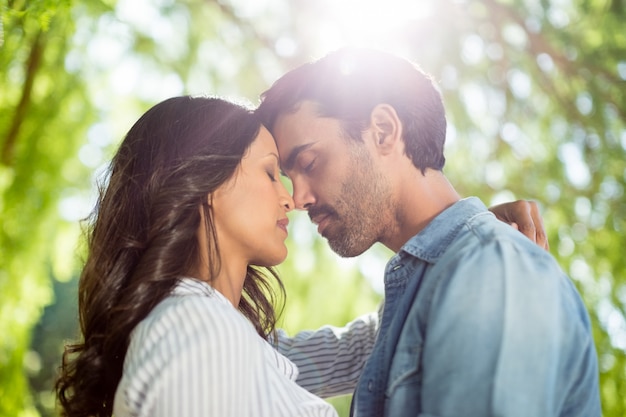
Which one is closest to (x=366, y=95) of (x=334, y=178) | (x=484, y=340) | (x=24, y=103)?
(x=334, y=178)

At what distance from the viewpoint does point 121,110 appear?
3.06m

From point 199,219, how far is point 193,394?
1.60 ft

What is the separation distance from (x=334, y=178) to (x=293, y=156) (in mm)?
130

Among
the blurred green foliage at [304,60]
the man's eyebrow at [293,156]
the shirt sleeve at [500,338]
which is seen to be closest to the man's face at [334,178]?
the man's eyebrow at [293,156]

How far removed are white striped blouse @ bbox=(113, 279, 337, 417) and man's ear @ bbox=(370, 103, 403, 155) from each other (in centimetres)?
81

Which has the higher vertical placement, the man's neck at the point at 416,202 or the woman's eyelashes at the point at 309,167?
the woman's eyelashes at the point at 309,167

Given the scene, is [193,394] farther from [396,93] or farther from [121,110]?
[121,110]

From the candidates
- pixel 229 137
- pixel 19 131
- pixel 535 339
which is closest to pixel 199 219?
pixel 229 137

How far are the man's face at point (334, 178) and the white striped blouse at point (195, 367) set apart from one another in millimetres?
673

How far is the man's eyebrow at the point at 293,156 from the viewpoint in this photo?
1947 mm

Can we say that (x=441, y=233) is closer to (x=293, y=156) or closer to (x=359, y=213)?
(x=359, y=213)

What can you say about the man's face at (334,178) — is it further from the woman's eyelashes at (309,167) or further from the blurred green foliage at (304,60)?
the blurred green foliage at (304,60)

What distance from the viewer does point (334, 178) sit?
6.47ft

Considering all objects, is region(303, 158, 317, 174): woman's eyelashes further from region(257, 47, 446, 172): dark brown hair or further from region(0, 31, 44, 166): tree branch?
region(0, 31, 44, 166): tree branch
